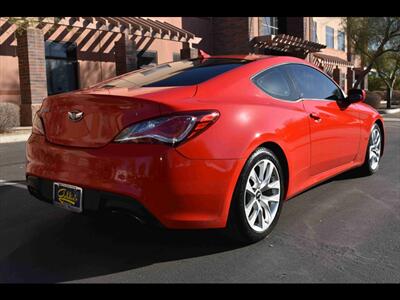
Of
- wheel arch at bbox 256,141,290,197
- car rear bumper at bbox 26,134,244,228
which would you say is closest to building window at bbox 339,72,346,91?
wheel arch at bbox 256,141,290,197

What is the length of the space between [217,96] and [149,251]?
1.28 metres

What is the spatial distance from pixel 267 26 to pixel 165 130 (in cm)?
2508

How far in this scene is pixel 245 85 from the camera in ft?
12.8

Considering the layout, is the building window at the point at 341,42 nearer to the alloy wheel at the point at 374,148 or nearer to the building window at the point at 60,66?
the building window at the point at 60,66

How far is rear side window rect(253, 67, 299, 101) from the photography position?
412cm

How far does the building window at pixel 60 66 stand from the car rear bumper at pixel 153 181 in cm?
1330

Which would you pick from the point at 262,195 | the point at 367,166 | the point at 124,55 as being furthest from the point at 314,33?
the point at 262,195

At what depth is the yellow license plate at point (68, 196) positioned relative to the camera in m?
3.35

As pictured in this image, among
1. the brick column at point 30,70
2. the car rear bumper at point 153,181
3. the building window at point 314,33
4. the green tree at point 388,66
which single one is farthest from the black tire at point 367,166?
the building window at point 314,33

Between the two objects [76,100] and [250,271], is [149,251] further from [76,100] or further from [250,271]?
[76,100]

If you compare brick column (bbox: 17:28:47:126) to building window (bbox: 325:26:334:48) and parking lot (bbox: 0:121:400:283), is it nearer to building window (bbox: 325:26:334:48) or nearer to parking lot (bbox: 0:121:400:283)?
parking lot (bbox: 0:121:400:283)

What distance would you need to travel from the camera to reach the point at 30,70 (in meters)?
13.6

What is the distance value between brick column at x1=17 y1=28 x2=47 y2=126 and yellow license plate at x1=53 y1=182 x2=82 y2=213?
34.8 ft
